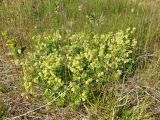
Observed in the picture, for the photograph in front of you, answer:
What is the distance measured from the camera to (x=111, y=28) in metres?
3.92

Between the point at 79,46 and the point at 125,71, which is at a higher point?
the point at 79,46

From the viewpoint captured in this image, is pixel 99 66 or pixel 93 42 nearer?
pixel 99 66

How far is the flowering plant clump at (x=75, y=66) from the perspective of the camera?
2824 millimetres

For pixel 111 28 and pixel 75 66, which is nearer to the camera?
pixel 75 66

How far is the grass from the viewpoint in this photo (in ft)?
9.34

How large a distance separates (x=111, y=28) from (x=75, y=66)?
1.16 m

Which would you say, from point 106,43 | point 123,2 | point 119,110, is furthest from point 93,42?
point 123,2

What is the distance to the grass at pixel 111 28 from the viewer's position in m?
2.85

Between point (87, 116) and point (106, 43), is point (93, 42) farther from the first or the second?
point (87, 116)

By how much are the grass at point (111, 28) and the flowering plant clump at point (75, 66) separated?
4.7 inches

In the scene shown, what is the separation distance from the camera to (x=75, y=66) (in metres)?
2.87

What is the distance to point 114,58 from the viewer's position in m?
3.02

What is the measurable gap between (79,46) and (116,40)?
0.29 metres

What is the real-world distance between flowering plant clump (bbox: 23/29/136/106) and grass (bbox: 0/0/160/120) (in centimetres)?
12
